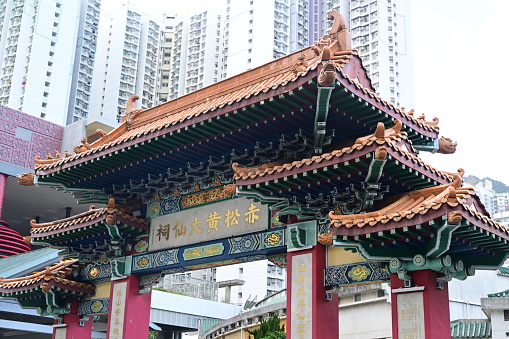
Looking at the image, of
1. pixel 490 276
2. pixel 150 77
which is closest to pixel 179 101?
pixel 490 276

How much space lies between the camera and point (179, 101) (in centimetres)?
1476

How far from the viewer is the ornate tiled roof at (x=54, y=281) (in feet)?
51.5

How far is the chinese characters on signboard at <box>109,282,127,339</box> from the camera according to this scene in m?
14.5

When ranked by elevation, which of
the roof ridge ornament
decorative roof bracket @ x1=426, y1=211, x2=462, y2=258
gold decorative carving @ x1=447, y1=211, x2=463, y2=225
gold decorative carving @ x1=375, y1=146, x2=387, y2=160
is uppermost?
the roof ridge ornament

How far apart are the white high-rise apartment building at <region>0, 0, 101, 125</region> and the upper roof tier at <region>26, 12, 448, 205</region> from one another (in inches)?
2146

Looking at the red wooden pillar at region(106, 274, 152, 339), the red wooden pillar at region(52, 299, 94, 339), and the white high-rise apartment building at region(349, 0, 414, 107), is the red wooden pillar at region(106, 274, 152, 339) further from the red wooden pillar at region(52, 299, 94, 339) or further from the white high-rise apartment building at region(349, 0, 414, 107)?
the white high-rise apartment building at region(349, 0, 414, 107)

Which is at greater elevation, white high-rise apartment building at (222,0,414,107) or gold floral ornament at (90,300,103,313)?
white high-rise apartment building at (222,0,414,107)

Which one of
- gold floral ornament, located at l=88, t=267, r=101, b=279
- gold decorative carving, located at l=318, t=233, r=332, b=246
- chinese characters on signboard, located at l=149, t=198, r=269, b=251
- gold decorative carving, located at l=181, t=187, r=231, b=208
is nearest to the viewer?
gold decorative carving, located at l=318, t=233, r=332, b=246

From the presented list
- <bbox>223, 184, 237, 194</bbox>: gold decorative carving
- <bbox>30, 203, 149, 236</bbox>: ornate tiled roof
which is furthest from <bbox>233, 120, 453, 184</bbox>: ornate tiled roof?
<bbox>30, 203, 149, 236</bbox>: ornate tiled roof

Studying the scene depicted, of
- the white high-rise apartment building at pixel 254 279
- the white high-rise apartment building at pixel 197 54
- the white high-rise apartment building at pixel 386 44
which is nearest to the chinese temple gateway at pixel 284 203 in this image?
the white high-rise apartment building at pixel 254 279

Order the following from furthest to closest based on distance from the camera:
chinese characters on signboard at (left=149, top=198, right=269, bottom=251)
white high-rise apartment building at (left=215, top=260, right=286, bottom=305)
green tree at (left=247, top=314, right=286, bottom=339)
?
white high-rise apartment building at (left=215, top=260, right=286, bottom=305) → green tree at (left=247, top=314, right=286, bottom=339) → chinese characters on signboard at (left=149, top=198, right=269, bottom=251)

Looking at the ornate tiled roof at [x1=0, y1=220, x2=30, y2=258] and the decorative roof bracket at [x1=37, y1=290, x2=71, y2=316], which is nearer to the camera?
the decorative roof bracket at [x1=37, y1=290, x2=71, y2=316]

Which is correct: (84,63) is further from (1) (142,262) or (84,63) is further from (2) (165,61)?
(1) (142,262)

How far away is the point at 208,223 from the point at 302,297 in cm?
312
